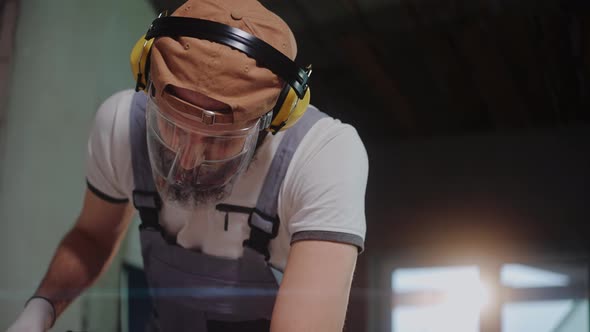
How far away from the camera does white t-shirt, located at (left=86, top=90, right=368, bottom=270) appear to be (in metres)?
0.79

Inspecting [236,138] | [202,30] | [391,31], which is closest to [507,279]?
[391,31]

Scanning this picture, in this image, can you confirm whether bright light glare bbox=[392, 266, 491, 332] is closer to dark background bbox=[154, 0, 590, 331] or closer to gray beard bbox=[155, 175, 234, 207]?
dark background bbox=[154, 0, 590, 331]

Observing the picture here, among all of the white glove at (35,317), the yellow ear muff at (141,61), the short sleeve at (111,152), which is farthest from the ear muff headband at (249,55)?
the white glove at (35,317)

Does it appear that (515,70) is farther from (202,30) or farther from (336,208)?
(202,30)

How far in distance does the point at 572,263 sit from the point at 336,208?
1.99ft

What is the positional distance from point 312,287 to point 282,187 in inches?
5.0

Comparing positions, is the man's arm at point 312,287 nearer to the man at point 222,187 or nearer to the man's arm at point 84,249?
the man at point 222,187

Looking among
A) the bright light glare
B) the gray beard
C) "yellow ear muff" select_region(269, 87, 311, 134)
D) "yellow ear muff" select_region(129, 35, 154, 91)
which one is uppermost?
"yellow ear muff" select_region(129, 35, 154, 91)

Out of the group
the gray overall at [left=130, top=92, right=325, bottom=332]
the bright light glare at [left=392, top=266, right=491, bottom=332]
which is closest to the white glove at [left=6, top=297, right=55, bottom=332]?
the gray overall at [left=130, top=92, right=325, bottom=332]

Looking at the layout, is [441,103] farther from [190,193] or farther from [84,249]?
[84,249]

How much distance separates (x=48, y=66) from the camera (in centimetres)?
102

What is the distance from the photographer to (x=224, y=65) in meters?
0.71

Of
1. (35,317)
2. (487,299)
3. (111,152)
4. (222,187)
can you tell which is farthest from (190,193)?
(487,299)

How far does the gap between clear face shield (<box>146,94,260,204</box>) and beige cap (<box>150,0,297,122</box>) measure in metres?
0.04
